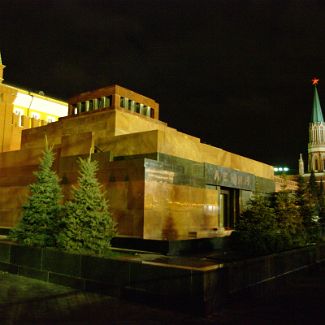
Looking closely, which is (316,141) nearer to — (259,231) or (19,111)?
(19,111)

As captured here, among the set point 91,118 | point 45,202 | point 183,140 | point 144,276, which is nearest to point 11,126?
point 91,118

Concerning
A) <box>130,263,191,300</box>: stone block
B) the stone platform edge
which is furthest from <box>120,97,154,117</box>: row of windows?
<box>130,263,191,300</box>: stone block

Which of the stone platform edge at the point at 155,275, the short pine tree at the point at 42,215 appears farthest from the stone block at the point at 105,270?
the short pine tree at the point at 42,215

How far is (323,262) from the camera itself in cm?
1255

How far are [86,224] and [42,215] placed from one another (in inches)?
84.0

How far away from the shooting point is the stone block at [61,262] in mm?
8477

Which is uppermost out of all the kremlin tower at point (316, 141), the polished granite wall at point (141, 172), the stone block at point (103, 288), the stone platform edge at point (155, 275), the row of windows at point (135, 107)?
the kremlin tower at point (316, 141)

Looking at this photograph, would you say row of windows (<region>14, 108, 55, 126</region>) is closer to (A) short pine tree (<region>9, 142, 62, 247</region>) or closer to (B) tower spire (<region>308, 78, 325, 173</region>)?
(A) short pine tree (<region>9, 142, 62, 247</region>)

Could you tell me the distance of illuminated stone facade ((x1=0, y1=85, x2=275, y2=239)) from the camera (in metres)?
13.6

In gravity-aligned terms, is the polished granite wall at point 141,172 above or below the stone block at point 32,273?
above

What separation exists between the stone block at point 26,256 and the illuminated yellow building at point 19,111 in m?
21.6

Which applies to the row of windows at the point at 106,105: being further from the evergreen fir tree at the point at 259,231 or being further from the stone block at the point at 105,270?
the stone block at the point at 105,270

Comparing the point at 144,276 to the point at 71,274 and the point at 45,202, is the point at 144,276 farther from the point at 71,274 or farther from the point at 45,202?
the point at 45,202

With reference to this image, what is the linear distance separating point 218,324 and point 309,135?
12386cm
